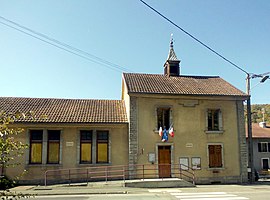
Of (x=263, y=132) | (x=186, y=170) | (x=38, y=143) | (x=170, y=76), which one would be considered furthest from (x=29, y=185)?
(x=263, y=132)

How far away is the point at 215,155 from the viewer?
21.5 metres

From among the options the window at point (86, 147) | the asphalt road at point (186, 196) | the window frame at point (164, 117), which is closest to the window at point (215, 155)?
the window frame at point (164, 117)

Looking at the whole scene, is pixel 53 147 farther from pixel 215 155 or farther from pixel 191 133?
pixel 215 155

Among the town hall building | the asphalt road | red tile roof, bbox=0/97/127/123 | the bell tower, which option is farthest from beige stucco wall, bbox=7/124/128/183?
the bell tower

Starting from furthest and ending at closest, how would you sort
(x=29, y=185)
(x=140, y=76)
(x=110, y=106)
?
(x=140, y=76) < (x=110, y=106) < (x=29, y=185)

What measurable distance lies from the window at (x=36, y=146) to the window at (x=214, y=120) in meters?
12.0

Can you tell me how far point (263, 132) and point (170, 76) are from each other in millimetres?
18198

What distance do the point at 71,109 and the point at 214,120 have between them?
35.2ft

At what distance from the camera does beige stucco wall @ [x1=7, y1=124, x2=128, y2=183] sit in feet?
64.7

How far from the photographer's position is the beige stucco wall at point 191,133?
68.5 feet

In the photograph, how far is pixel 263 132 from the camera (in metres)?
37.3

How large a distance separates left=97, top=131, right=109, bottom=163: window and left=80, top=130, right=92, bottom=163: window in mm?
561

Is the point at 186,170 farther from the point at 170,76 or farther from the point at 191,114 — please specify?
the point at 170,76

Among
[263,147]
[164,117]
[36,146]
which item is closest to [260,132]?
[263,147]
